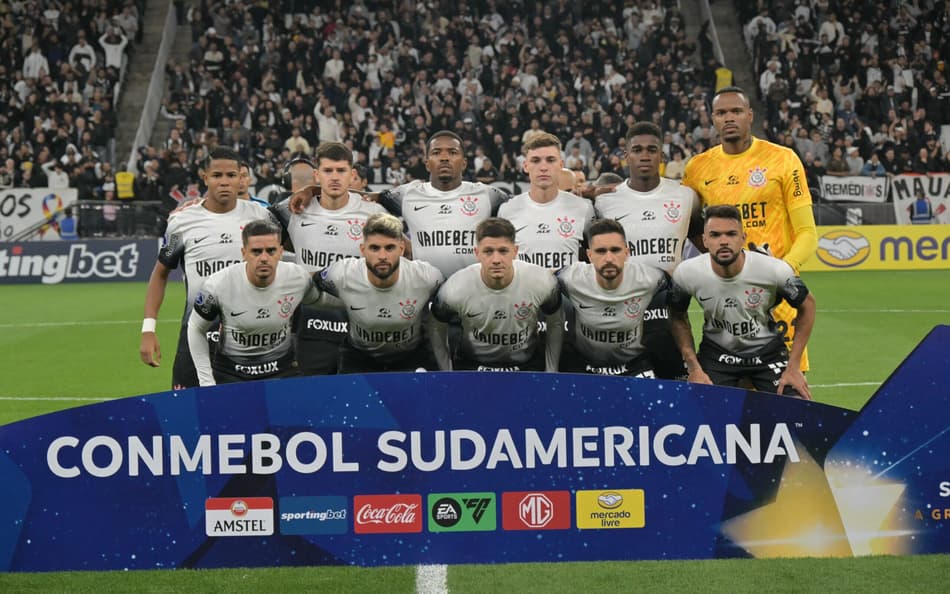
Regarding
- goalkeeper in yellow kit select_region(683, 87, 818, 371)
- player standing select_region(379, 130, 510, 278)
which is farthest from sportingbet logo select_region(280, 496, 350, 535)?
goalkeeper in yellow kit select_region(683, 87, 818, 371)

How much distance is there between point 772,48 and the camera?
96.0 feet

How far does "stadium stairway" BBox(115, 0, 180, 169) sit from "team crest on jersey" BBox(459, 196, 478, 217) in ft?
71.2

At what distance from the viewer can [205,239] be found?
24.8 feet

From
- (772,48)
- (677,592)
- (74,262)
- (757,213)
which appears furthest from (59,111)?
(677,592)

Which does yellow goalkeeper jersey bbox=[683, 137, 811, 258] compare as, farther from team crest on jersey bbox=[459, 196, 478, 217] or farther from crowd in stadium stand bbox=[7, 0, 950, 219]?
crowd in stadium stand bbox=[7, 0, 950, 219]

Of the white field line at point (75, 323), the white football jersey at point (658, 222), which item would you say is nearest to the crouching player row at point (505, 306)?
the white football jersey at point (658, 222)

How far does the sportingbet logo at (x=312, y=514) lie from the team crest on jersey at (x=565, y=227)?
9.42 ft

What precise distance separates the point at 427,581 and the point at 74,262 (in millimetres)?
19132

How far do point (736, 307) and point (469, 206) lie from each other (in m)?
1.98

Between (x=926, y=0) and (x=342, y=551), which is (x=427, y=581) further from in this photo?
(x=926, y=0)

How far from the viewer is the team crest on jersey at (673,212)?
720cm

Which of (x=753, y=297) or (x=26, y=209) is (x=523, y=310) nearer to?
(x=753, y=297)

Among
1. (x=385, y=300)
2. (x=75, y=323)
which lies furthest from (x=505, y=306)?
(x=75, y=323)

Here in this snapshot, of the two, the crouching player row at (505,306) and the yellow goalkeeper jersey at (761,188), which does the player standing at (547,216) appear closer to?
the crouching player row at (505,306)
